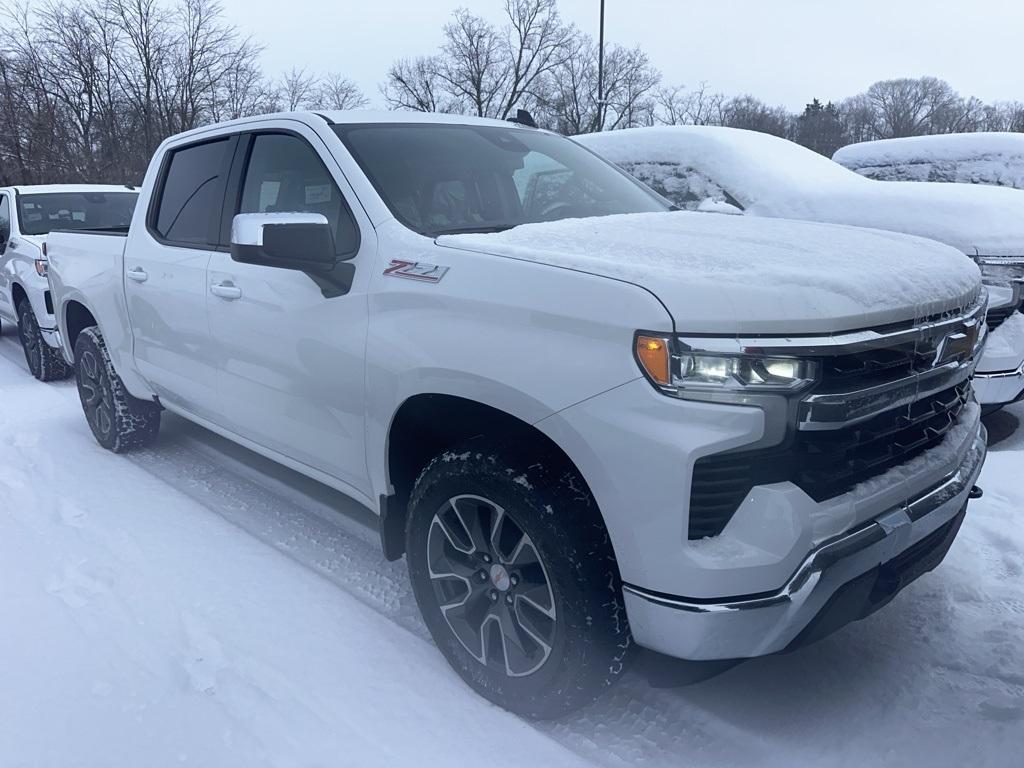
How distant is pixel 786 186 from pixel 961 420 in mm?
4077

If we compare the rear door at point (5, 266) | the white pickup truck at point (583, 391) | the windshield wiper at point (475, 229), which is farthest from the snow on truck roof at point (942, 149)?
the rear door at point (5, 266)

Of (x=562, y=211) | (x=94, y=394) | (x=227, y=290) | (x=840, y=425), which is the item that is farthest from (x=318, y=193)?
(x=94, y=394)

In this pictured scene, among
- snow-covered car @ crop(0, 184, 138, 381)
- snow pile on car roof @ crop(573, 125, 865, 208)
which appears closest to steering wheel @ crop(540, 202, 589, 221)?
snow pile on car roof @ crop(573, 125, 865, 208)

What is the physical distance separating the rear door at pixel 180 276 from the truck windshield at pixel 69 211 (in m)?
3.93

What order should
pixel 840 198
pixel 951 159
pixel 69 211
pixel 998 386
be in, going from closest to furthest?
1. pixel 998 386
2. pixel 840 198
3. pixel 69 211
4. pixel 951 159

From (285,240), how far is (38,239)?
19.2 ft

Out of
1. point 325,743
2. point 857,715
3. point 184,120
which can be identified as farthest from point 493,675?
point 184,120

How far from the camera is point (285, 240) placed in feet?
8.54

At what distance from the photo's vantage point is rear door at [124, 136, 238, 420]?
365cm

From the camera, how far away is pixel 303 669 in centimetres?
265

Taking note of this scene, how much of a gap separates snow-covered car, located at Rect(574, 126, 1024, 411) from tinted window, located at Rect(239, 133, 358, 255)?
70.2 inches

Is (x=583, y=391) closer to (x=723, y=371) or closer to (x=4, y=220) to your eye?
(x=723, y=371)

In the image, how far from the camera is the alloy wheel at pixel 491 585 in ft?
7.55

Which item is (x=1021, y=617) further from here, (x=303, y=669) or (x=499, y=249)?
(x=303, y=669)
